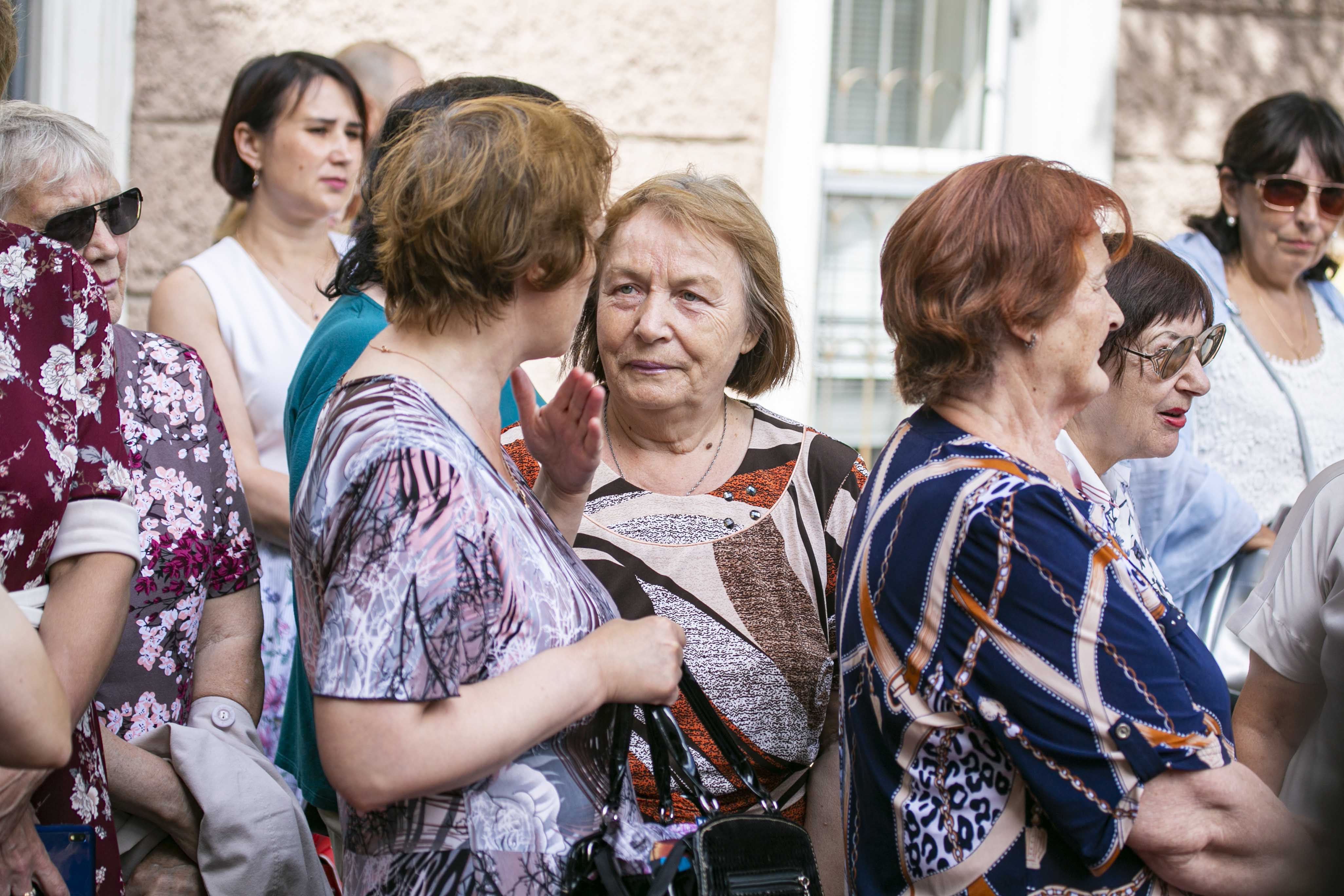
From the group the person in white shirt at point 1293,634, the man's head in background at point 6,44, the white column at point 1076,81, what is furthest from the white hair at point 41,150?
the white column at point 1076,81

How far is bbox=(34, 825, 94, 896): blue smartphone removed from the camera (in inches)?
65.8

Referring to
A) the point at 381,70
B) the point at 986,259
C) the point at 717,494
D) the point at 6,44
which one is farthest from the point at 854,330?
the point at 6,44

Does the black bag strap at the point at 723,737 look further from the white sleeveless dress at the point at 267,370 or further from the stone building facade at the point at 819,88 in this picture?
the stone building facade at the point at 819,88

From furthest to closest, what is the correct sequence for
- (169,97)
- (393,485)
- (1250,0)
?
1. (1250,0)
2. (169,97)
3. (393,485)

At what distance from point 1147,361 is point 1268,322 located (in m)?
1.43

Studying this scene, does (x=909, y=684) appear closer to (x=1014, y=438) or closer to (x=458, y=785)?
(x=1014, y=438)

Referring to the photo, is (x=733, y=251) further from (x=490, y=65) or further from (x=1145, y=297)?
(x=490, y=65)

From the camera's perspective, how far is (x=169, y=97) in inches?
164

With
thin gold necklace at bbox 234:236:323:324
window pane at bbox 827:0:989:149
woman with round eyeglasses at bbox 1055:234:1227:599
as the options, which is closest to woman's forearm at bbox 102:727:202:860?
thin gold necklace at bbox 234:236:323:324

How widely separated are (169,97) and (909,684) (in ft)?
11.9

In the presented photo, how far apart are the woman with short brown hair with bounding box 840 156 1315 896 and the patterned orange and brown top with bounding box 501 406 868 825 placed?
0.33m

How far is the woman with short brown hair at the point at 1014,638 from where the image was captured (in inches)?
61.4

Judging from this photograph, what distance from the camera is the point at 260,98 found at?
3.40 metres

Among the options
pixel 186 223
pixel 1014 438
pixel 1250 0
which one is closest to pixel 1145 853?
pixel 1014 438
